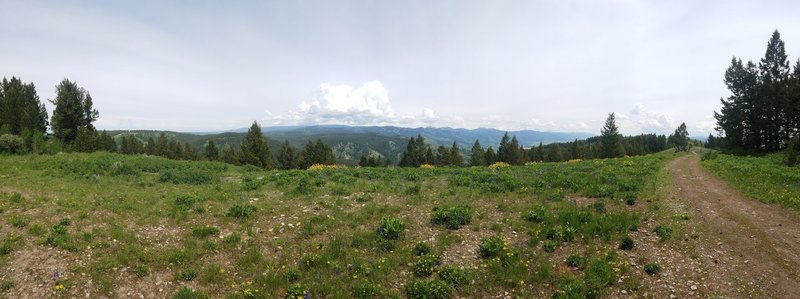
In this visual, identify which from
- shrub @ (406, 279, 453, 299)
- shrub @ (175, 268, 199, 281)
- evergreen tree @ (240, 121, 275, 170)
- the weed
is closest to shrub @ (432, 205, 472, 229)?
shrub @ (406, 279, 453, 299)

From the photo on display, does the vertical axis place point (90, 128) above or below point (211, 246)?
above

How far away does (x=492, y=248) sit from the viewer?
1016 cm

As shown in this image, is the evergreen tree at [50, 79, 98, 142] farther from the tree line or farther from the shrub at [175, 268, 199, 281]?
the tree line

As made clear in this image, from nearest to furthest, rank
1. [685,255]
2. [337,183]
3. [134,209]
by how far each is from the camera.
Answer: [685,255] < [134,209] < [337,183]

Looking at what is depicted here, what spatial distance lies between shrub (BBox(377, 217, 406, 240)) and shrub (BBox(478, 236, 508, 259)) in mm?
2751

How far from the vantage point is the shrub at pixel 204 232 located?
1155 centimetres

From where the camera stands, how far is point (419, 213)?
1389 cm

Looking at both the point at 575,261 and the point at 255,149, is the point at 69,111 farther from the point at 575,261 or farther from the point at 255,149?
the point at 575,261

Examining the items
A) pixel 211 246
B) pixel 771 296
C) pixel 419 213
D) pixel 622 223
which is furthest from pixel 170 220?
pixel 771 296

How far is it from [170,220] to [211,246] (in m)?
3.41

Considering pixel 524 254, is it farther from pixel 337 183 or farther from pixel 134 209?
pixel 134 209

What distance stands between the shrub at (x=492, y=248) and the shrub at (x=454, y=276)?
124cm

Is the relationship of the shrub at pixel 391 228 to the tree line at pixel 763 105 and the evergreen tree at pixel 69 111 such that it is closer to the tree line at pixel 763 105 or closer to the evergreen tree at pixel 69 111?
the tree line at pixel 763 105

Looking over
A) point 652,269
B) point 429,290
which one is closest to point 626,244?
point 652,269
